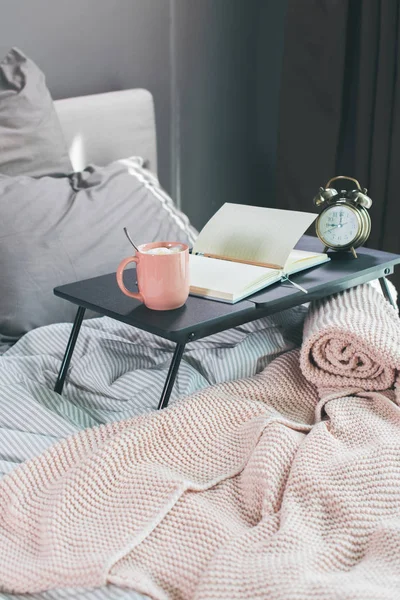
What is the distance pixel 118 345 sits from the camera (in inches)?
58.2

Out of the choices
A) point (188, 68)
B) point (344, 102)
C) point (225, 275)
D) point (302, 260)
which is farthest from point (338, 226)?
point (188, 68)

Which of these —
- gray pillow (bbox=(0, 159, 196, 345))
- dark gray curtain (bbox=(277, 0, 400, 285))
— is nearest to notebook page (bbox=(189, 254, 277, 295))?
gray pillow (bbox=(0, 159, 196, 345))

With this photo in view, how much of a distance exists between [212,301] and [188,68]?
154 centimetres

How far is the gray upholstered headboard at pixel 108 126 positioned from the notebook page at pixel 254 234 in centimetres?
78

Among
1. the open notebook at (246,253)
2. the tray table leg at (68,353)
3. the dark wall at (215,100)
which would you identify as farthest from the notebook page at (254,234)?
the dark wall at (215,100)

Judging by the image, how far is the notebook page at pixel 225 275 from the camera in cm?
127

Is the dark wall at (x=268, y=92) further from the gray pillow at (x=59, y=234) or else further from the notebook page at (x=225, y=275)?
the notebook page at (x=225, y=275)

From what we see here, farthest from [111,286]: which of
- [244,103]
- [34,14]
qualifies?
[244,103]

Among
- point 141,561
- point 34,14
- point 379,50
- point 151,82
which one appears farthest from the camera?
point 151,82

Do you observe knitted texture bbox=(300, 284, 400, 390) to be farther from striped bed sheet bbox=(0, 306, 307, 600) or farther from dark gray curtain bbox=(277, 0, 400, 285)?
dark gray curtain bbox=(277, 0, 400, 285)

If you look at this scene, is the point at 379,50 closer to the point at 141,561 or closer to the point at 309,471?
the point at 309,471

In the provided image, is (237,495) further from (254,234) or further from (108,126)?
(108,126)

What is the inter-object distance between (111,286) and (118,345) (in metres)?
0.16

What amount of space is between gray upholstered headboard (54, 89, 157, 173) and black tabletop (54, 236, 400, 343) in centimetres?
80
